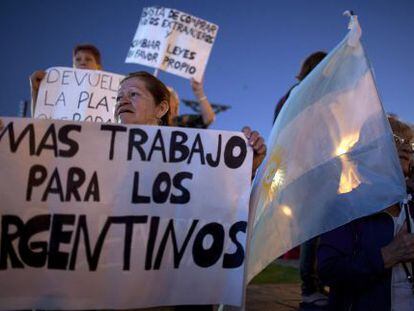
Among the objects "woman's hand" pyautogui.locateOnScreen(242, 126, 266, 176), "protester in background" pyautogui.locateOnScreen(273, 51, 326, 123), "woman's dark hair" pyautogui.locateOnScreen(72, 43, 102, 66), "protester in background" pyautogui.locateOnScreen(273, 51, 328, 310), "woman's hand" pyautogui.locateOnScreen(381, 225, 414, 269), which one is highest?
"woman's dark hair" pyautogui.locateOnScreen(72, 43, 102, 66)

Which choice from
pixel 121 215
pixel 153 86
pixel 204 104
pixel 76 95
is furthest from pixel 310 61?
pixel 121 215

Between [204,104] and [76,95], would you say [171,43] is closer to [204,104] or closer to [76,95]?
[204,104]

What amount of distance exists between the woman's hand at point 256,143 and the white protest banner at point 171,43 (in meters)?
4.01

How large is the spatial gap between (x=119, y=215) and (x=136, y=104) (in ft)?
2.77

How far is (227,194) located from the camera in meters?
2.20

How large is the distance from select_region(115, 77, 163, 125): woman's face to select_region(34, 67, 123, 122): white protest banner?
140cm

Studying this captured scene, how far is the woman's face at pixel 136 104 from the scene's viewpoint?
8.69 ft

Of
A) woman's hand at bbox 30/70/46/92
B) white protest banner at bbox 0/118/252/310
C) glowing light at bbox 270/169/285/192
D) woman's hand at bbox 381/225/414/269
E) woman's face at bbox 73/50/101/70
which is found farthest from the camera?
woman's face at bbox 73/50/101/70

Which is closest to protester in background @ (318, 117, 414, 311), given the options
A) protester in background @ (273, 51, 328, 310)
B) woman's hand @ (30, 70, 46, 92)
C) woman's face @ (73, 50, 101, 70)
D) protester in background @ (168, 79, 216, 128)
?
protester in background @ (273, 51, 328, 310)

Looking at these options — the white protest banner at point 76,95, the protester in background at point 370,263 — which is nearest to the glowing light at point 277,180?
the protester in background at point 370,263

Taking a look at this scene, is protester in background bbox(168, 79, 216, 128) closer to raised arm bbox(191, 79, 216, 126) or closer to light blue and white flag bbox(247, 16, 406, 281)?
raised arm bbox(191, 79, 216, 126)

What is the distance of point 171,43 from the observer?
6184 mm

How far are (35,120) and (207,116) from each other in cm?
291

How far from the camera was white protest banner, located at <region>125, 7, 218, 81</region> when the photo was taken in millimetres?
6035
